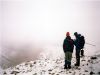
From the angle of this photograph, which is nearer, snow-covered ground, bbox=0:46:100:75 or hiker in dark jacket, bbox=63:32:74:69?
snow-covered ground, bbox=0:46:100:75

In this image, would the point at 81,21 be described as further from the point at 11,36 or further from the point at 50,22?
the point at 11,36

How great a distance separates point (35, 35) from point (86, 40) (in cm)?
245

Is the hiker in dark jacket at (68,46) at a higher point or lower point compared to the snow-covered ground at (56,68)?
higher

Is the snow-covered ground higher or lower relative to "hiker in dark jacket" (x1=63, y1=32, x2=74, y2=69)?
lower

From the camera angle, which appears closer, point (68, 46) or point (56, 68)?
point (68, 46)

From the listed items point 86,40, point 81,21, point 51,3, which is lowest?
point 86,40

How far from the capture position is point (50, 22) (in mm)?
9258

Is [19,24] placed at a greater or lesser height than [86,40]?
greater

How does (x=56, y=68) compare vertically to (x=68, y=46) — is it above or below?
below

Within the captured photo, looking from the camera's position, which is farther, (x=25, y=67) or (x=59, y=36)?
(x=25, y=67)

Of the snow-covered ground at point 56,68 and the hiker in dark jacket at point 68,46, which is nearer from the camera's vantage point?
the snow-covered ground at point 56,68

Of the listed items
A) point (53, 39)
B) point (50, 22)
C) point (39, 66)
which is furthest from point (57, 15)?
point (39, 66)

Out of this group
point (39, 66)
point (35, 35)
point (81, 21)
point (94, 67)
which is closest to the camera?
point (94, 67)

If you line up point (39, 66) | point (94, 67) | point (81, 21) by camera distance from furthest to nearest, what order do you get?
point (39, 66), point (81, 21), point (94, 67)
